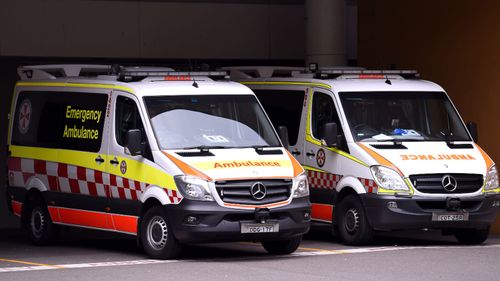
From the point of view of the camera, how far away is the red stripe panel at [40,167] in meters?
17.7

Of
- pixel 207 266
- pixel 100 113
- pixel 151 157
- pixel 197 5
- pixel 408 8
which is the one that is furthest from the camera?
pixel 197 5

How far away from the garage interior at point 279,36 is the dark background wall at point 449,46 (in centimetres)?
2

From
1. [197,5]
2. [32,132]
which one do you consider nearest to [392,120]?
[32,132]

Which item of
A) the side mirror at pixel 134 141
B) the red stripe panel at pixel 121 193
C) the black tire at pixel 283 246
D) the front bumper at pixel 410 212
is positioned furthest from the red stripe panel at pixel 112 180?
the front bumper at pixel 410 212

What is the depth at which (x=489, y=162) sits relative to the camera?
17.3 m

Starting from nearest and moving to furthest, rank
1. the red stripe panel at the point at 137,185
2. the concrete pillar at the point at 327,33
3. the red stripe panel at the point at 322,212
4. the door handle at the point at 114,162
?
the red stripe panel at the point at 137,185 → the door handle at the point at 114,162 → the red stripe panel at the point at 322,212 → the concrete pillar at the point at 327,33

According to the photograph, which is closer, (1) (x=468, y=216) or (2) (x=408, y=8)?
(1) (x=468, y=216)

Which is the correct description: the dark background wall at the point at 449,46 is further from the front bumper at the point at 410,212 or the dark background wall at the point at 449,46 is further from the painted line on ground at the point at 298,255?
the painted line on ground at the point at 298,255

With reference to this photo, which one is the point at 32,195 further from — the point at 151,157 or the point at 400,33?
the point at 400,33

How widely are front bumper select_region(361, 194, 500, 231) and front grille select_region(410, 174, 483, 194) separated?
13 cm

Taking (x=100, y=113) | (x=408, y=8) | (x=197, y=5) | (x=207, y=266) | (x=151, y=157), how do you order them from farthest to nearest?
1. (x=197, y=5)
2. (x=408, y=8)
3. (x=100, y=113)
4. (x=151, y=157)
5. (x=207, y=266)

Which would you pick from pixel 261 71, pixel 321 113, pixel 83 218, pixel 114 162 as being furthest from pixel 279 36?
pixel 114 162

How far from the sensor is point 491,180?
17219 mm

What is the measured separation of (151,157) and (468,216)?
416 centimetres
